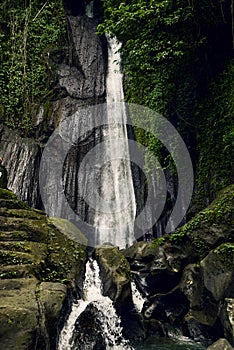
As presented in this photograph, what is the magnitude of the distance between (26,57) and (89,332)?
1313 cm

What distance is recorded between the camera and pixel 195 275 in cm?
773

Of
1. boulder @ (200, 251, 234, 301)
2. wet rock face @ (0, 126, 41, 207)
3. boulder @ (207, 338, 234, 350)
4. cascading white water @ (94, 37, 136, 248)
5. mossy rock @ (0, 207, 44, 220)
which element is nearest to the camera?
boulder @ (207, 338, 234, 350)

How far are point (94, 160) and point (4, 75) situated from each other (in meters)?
5.82

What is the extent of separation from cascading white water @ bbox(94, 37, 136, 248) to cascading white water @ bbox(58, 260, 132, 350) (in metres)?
4.80

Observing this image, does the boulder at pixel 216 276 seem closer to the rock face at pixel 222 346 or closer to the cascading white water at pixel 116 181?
the rock face at pixel 222 346

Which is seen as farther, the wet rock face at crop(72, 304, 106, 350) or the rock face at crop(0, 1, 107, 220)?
the rock face at crop(0, 1, 107, 220)

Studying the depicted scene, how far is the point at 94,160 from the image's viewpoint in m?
15.0

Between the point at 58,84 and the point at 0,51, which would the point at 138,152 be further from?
the point at 0,51

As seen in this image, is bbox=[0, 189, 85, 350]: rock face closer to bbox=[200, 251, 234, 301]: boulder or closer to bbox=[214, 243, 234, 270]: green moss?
bbox=[200, 251, 234, 301]: boulder

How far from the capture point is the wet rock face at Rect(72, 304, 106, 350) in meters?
6.27

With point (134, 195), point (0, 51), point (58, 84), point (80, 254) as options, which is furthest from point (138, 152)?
point (0, 51)

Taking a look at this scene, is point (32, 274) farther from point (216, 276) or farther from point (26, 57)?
point (26, 57)

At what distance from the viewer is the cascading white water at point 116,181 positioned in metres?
13.6

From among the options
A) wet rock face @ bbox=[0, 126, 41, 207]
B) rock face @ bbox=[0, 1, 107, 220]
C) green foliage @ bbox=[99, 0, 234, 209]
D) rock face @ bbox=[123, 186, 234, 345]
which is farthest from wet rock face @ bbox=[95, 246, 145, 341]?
wet rock face @ bbox=[0, 126, 41, 207]
